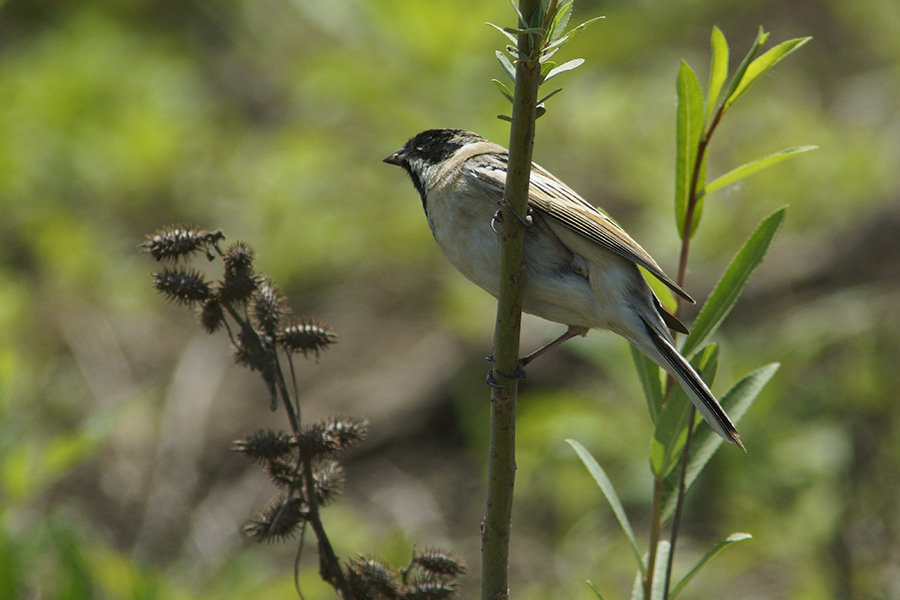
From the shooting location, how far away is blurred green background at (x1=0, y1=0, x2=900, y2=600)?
17.8 ft

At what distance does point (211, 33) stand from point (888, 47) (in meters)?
7.85

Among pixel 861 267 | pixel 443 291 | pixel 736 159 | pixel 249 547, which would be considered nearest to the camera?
pixel 249 547

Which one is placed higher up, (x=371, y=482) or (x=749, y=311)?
(x=749, y=311)

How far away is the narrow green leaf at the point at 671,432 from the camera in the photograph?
1970 millimetres

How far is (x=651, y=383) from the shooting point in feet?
7.09

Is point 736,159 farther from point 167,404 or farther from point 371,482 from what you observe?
point 167,404

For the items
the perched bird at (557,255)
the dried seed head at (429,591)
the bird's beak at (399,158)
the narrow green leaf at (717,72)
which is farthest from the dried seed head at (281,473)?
the bird's beak at (399,158)

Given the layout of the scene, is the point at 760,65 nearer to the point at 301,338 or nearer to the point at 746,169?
the point at 746,169

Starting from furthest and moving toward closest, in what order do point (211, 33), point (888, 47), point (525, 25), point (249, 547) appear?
1. point (211, 33)
2. point (888, 47)
3. point (249, 547)
4. point (525, 25)

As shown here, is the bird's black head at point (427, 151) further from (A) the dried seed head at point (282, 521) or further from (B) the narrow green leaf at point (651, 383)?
(A) the dried seed head at point (282, 521)

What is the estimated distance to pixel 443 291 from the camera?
7738 millimetres

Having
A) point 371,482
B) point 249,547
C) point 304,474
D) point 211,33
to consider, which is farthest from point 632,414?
point 211,33

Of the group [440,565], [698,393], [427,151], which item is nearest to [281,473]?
[440,565]

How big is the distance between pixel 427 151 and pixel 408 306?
490cm
